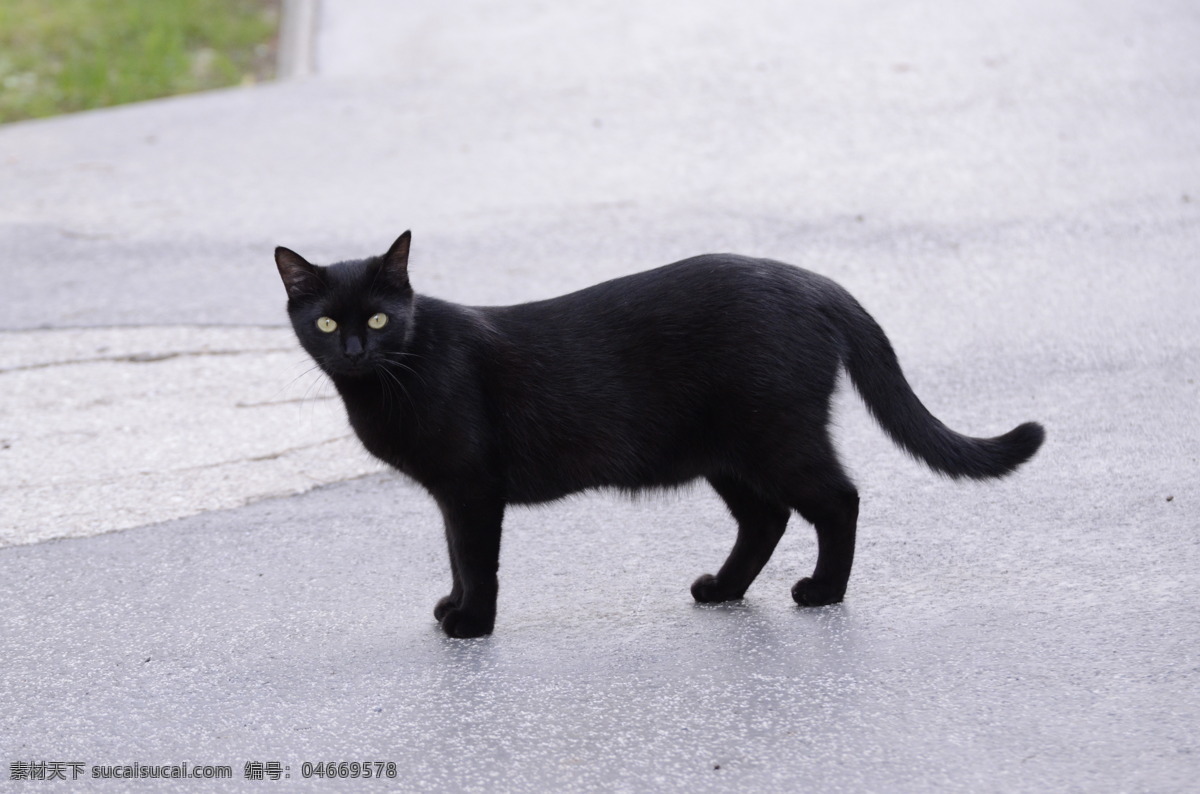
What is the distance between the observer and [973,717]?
2.64 m

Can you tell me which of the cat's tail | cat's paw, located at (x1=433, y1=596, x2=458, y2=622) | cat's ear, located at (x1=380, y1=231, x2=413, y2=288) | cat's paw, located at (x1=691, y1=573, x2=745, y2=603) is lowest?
cat's paw, located at (x1=433, y1=596, x2=458, y2=622)

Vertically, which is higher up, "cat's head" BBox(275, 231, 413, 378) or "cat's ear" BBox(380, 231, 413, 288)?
"cat's ear" BBox(380, 231, 413, 288)

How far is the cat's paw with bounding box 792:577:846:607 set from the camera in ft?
10.4

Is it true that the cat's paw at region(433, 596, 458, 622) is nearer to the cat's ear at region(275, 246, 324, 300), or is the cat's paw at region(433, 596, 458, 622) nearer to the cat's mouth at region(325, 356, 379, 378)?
the cat's mouth at region(325, 356, 379, 378)

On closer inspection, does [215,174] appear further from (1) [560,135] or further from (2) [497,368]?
(2) [497,368]

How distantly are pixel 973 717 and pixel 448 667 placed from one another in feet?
4.00

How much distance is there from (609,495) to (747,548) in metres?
0.78

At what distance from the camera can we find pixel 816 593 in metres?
3.17

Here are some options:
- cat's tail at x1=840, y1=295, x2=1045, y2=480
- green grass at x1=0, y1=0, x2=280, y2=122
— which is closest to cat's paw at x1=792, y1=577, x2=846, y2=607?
cat's tail at x1=840, y1=295, x2=1045, y2=480

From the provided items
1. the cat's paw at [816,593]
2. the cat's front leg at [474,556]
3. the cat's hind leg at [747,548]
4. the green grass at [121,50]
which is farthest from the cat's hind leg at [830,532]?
the green grass at [121,50]

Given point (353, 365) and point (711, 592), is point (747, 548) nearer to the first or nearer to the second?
point (711, 592)

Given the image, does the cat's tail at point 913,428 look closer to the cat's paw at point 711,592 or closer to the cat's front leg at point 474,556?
the cat's paw at point 711,592

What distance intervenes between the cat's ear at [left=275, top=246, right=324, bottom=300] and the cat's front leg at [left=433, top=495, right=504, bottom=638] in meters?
0.62

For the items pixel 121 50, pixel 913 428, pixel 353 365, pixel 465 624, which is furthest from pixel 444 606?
pixel 121 50
